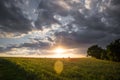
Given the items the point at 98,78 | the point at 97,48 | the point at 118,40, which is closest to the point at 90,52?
the point at 97,48

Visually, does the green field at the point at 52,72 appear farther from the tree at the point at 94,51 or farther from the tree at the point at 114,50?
the tree at the point at 94,51

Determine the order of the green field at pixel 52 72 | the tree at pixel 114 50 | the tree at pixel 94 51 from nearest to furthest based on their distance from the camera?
the green field at pixel 52 72, the tree at pixel 114 50, the tree at pixel 94 51

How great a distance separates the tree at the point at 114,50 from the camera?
92637mm

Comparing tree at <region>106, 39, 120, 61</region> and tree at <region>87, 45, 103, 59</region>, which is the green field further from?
tree at <region>87, 45, 103, 59</region>

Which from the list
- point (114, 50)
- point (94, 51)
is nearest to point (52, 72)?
point (114, 50)

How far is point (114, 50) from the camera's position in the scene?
94.4 m

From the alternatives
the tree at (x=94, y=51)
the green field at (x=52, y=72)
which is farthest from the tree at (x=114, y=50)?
the green field at (x=52, y=72)

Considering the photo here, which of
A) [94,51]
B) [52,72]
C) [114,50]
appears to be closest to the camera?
[52,72]

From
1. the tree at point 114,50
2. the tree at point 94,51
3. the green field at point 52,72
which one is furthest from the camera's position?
the tree at point 94,51

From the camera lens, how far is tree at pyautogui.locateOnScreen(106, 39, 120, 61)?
304ft

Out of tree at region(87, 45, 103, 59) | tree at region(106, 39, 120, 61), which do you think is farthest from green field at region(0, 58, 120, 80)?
tree at region(87, 45, 103, 59)

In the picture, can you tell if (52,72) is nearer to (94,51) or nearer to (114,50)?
(114,50)

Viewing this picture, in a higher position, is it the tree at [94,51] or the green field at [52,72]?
the tree at [94,51]

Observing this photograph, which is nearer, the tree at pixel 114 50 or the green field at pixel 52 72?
the green field at pixel 52 72
